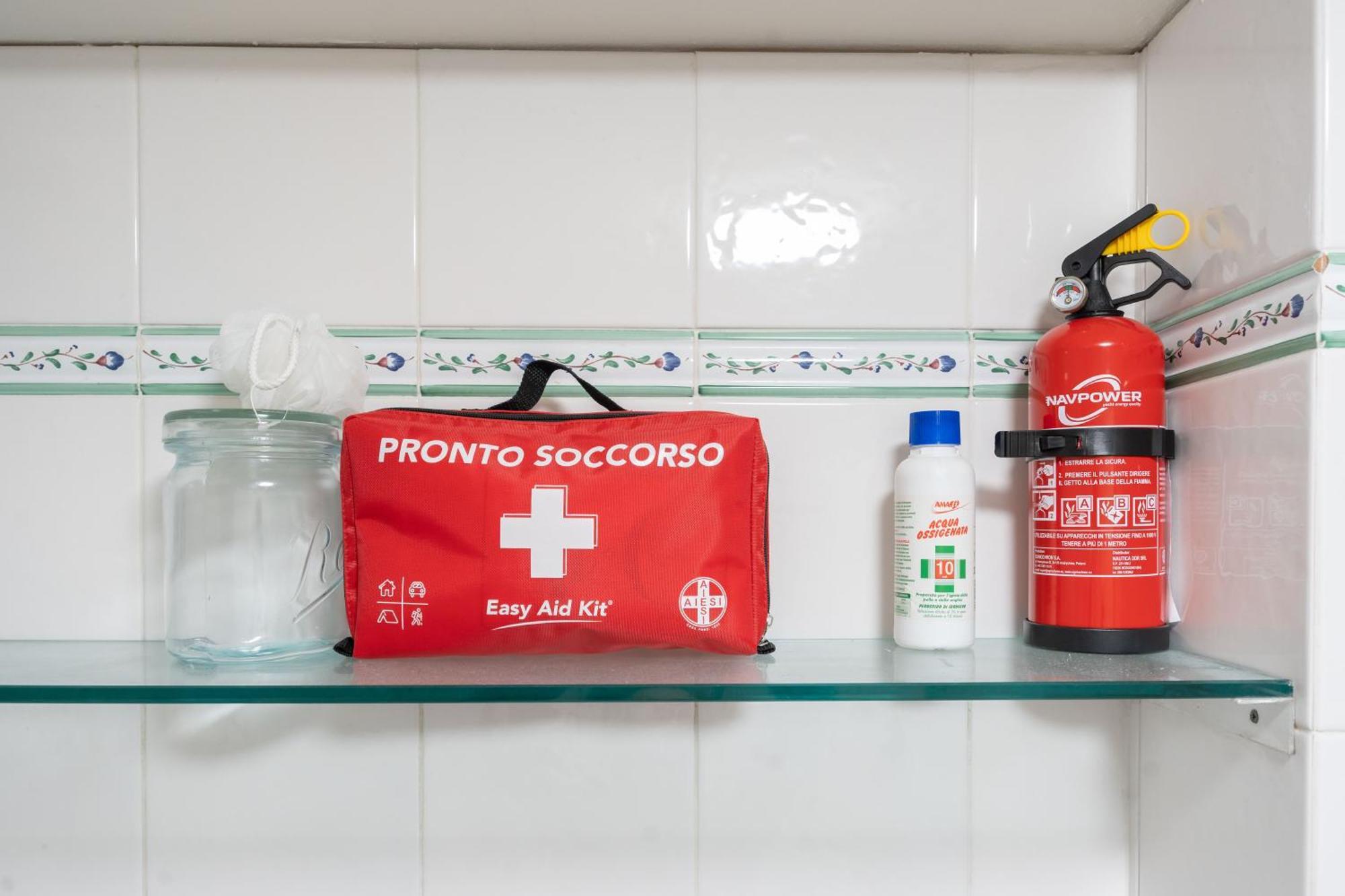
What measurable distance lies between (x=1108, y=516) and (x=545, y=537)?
402 mm

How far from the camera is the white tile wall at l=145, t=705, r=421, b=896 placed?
0.69m

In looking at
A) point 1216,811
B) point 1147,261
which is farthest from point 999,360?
point 1216,811

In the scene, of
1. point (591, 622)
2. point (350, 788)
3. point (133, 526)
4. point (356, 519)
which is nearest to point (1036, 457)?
point (591, 622)

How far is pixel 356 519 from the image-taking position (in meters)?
0.58

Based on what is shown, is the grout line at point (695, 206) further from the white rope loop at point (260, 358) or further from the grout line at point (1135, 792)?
the grout line at point (1135, 792)

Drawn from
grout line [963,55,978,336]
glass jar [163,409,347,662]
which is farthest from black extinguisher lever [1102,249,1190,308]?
glass jar [163,409,347,662]

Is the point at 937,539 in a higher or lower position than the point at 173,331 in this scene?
lower

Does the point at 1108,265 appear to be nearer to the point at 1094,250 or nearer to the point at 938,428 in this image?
the point at 1094,250

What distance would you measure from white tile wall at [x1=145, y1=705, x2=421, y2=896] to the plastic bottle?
0.43m

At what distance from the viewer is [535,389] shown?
632mm

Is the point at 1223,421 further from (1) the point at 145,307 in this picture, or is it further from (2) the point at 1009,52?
(1) the point at 145,307

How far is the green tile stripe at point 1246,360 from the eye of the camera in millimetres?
505

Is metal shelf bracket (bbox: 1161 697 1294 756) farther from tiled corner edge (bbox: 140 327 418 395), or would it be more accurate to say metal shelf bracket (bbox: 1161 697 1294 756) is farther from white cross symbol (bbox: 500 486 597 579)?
tiled corner edge (bbox: 140 327 418 395)

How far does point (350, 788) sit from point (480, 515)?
310mm
